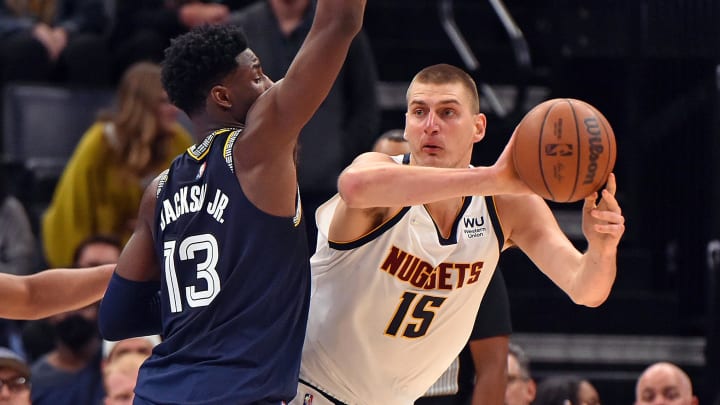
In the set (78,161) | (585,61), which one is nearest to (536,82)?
(585,61)

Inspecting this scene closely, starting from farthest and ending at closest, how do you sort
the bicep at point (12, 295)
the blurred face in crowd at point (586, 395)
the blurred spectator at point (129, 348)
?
the blurred face in crowd at point (586, 395) < the blurred spectator at point (129, 348) < the bicep at point (12, 295)

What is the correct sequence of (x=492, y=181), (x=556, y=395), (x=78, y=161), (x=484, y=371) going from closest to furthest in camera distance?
(x=492, y=181), (x=484, y=371), (x=556, y=395), (x=78, y=161)

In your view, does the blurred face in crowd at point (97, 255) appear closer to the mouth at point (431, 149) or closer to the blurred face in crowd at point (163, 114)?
the blurred face in crowd at point (163, 114)

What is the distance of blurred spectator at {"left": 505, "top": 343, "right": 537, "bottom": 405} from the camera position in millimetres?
6488

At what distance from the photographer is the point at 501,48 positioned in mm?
9453

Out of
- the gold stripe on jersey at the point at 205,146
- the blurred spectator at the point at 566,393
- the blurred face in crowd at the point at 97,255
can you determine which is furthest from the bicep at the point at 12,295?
the blurred spectator at the point at 566,393

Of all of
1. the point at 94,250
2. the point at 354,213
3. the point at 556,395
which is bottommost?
the point at 556,395

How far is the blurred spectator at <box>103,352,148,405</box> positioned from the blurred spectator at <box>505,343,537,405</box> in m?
1.85

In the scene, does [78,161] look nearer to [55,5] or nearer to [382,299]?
Result: [55,5]

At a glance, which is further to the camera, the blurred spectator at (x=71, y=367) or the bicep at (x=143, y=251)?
the blurred spectator at (x=71, y=367)

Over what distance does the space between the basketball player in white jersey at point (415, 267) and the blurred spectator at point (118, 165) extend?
312 cm

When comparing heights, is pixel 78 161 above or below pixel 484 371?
above

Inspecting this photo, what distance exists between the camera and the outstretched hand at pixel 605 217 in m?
3.95

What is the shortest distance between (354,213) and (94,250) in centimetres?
317
